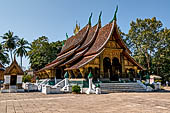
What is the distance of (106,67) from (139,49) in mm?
14717

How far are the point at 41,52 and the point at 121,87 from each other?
23997mm

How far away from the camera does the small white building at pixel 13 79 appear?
13966 mm

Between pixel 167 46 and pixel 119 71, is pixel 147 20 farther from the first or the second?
pixel 119 71

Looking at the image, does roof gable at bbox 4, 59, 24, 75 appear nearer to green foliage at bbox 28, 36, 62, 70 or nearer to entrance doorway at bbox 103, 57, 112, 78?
entrance doorway at bbox 103, 57, 112, 78

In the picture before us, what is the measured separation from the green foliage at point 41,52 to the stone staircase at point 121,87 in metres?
22.1

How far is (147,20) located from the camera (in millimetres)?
28891

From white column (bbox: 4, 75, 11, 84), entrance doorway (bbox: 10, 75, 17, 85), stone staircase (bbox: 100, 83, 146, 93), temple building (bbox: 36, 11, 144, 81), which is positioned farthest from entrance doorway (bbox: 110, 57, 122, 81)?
white column (bbox: 4, 75, 11, 84)

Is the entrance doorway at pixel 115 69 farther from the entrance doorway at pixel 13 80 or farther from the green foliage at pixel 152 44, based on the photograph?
the green foliage at pixel 152 44

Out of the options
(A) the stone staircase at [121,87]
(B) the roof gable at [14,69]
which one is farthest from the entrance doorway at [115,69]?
(B) the roof gable at [14,69]

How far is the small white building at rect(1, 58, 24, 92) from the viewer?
13966 mm

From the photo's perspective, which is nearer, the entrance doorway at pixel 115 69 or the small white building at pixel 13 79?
the small white building at pixel 13 79

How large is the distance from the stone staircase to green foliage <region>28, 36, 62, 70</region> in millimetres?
22124

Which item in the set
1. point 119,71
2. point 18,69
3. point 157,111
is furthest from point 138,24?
point 157,111

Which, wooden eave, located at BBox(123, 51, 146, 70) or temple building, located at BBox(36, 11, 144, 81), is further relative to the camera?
wooden eave, located at BBox(123, 51, 146, 70)
